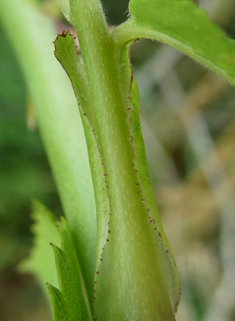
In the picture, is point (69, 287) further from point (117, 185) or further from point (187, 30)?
point (187, 30)

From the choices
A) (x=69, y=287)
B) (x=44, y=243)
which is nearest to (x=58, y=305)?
(x=69, y=287)

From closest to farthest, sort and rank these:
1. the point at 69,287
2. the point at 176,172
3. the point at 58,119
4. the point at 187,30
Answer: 1. the point at 187,30
2. the point at 69,287
3. the point at 58,119
4. the point at 176,172

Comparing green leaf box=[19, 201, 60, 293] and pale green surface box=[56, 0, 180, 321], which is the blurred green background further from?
pale green surface box=[56, 0, 180, 321]

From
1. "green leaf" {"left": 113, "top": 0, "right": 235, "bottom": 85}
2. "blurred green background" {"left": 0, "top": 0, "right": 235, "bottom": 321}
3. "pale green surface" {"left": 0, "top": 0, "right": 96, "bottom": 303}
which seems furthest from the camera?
"blurred green background" {"left": 0, "top": 0, "right": 235, "bottom": 321}

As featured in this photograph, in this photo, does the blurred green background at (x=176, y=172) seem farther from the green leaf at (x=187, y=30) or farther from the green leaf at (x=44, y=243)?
the green leaf at (x=187, y=30)

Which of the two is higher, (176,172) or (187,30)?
(176,172)

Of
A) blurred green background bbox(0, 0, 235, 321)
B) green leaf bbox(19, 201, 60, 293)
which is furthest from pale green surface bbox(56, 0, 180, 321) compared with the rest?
blurred green background bbox(0, 0, 235, 321)

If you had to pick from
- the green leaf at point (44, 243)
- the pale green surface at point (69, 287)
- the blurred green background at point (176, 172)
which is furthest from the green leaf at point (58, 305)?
the blurred green background at point (176, 172)

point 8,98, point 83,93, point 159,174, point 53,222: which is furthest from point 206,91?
point 83,93
